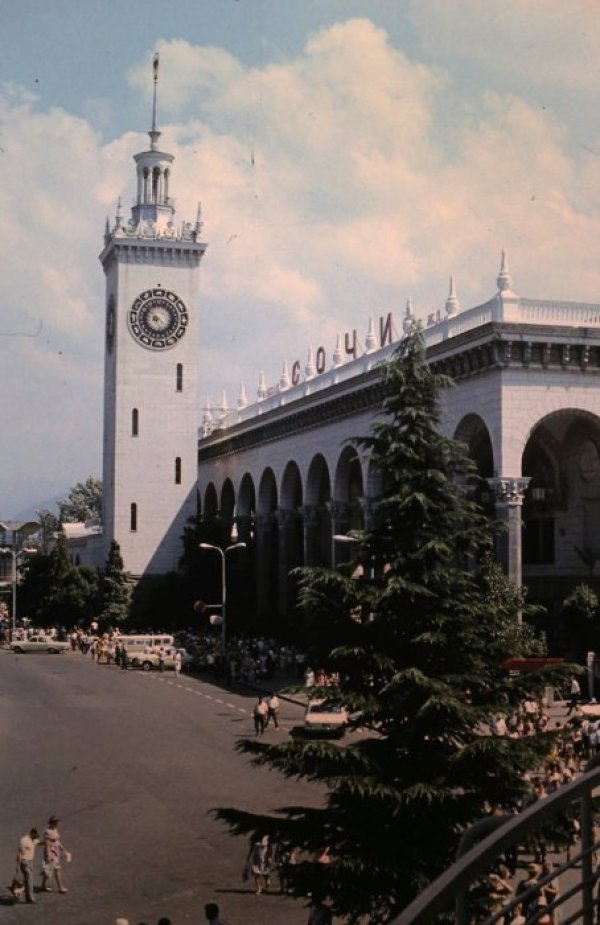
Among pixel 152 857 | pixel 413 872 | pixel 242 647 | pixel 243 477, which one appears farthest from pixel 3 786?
pixel 243 477

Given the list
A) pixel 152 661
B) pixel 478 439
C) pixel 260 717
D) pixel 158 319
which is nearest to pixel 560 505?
pixel 478 439

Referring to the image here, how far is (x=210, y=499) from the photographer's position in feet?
327

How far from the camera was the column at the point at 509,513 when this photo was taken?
47812mm

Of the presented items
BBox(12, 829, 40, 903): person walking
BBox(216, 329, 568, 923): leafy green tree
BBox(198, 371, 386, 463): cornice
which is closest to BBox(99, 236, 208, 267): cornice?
BBox(198, 371, 386, 463): cornice

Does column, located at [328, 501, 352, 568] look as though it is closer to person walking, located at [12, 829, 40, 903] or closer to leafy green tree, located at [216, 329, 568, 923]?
leafy green tree, located at [216, 329, 568, 923]

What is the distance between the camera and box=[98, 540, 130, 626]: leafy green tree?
91250 mm

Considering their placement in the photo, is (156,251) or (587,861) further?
(156,251)

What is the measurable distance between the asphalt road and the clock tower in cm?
4402

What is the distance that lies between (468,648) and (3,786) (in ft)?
47.5

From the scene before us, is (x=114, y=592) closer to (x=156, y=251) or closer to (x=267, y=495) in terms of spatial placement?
(x=267, y=495)

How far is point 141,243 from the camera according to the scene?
95.9 meters

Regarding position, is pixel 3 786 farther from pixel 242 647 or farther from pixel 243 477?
pixel 243 477

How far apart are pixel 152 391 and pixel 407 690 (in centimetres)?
7921

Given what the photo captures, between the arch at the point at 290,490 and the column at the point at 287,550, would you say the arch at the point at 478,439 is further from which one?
the arch at the point at 290,490
